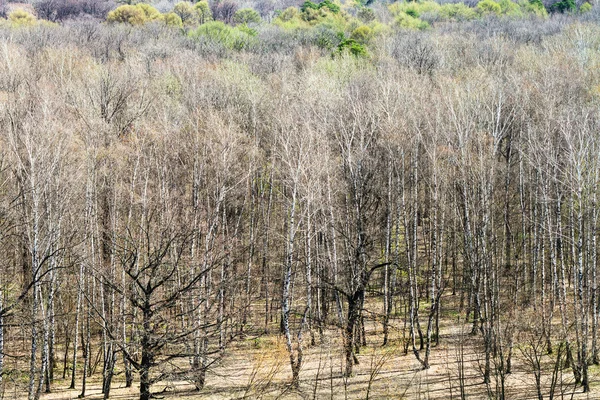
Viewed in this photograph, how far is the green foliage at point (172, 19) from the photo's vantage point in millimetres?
95125

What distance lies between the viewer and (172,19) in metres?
96.2

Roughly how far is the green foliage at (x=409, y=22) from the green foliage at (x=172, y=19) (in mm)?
32388

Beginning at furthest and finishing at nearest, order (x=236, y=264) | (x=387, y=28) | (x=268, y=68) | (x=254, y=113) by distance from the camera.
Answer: (x=387, y=28) < (x=268, y=68) < (x=254, y=113) < (x=236, y=264)

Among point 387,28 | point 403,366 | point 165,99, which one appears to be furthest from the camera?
point 387,28

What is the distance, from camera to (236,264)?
38812 mm

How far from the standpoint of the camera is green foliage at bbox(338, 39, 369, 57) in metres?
66.6

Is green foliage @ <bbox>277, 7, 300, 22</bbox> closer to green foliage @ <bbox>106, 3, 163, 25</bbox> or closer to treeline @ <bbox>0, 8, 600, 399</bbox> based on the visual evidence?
green foliage @ <bbox>106, 3, 163, 25</bbox>

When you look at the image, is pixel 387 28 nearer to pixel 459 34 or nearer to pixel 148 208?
pixel 459 34

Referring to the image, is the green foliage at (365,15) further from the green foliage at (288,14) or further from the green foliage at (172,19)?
the green foliage at (172,19)

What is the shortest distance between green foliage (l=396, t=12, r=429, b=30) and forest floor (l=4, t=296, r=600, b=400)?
207 ft

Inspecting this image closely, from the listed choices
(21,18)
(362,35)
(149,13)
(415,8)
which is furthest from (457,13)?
(21,18)

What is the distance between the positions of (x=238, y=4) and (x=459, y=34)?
2101 inches

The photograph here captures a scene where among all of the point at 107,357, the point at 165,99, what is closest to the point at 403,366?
the point at 107,357

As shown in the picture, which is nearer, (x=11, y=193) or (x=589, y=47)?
(x=11, y=193)
